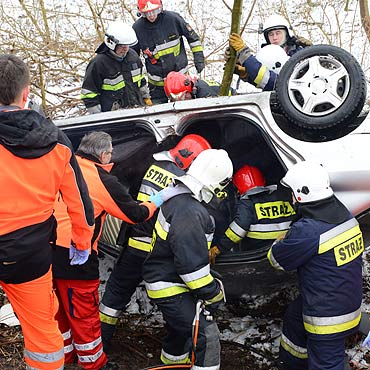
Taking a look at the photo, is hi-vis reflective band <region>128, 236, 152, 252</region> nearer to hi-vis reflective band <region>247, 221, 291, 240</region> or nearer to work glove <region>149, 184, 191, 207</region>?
work glove <region>149, 184, 191, 207</region>

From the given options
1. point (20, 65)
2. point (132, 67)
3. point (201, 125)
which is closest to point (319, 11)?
point (132, 67)

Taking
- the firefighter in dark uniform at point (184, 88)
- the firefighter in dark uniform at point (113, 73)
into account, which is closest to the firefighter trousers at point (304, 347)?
the firefighter in dark uniform at point (184, 88)

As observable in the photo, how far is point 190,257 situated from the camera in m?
3.12

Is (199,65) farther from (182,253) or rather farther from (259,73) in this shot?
(182,253)

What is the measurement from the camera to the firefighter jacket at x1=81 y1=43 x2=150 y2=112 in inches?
228

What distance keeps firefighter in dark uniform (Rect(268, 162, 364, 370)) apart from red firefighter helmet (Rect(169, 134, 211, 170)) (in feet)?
2.22

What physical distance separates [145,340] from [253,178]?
1.51m

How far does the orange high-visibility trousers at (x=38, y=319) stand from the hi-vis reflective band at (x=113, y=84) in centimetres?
330

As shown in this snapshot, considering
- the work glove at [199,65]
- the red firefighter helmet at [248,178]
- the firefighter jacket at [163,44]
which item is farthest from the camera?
the work glove at [199,65]

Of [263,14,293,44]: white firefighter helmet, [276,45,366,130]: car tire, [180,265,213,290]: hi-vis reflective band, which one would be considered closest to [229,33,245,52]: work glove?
[276,45,366,130]: car tire

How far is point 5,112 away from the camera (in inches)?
102

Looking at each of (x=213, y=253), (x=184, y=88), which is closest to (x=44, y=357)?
(x=213, y=253)

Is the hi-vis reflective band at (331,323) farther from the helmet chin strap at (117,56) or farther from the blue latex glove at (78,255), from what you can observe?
the helmet chin strap at (117,56)

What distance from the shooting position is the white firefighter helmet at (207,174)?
10.6 ft
